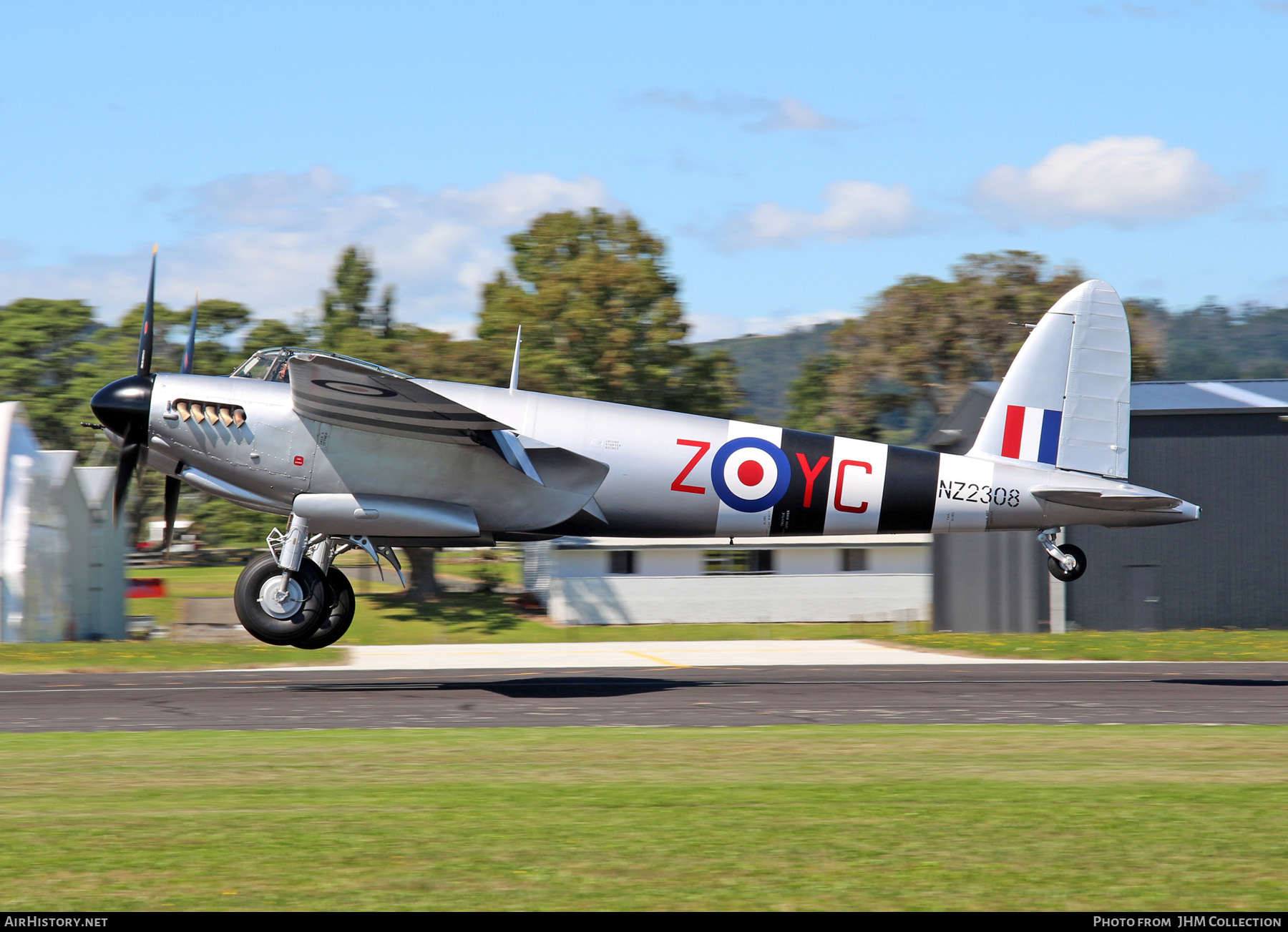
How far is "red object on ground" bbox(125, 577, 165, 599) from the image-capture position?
61.3 m

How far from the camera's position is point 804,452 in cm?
1780

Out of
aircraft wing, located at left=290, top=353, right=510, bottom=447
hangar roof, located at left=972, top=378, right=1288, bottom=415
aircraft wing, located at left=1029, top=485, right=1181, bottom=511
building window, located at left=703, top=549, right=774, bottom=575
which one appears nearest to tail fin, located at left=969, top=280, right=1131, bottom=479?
aircraft wing, located at left=1029, top=485, right=1181, bottom=511

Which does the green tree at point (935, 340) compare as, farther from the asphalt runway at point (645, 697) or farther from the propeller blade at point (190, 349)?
the propeller blade at point (190, 349)

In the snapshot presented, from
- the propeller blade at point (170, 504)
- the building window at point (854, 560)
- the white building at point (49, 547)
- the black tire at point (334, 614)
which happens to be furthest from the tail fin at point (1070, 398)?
the building window at point (854, 560)

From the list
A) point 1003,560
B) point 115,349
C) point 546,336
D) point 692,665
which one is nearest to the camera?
point 692,665

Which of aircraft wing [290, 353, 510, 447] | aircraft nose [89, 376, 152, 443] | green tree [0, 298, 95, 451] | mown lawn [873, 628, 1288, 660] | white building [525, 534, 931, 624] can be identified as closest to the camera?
aircraft wing [290, 353, 510, 447]

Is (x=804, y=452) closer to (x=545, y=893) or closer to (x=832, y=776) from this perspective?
(x=832, y=776)

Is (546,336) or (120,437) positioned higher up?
(546,336)

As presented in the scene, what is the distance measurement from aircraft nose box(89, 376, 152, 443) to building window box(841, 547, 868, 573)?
4231 cm

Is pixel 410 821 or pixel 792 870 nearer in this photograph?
pixel 792 870

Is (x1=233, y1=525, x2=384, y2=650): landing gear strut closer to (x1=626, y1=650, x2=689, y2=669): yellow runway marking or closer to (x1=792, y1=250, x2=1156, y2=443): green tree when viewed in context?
(x1=626, y1=650, x2=689, y2=669): yellow runway marking

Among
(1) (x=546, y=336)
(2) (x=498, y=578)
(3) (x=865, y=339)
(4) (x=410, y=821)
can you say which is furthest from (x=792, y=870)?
(3) (x=865, y=339)

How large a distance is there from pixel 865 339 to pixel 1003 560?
30516 mm

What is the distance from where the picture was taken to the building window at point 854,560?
5578 centimetres
